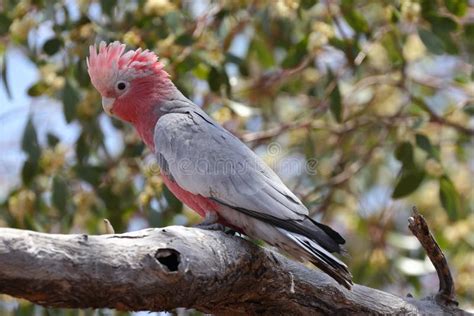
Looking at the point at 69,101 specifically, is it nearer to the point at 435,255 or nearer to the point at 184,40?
the point at 184,40

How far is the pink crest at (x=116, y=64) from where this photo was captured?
14.3 ft

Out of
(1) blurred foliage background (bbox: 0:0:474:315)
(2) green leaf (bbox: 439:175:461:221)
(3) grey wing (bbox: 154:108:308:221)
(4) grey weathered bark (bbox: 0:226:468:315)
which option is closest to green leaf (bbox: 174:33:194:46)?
(1) blurred foliage background (bbox: 0:0:474:315)

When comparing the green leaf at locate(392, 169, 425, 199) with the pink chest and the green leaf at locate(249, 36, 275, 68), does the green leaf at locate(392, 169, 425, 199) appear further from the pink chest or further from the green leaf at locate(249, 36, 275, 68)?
the pink chest

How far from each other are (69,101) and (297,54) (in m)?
1.52

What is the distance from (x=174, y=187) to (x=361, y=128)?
8.37 feet

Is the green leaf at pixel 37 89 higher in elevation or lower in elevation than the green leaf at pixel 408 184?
higher

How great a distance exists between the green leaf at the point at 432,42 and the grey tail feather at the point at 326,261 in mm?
2142

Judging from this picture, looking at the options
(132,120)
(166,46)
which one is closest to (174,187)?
(132,120)

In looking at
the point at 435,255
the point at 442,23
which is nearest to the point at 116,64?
the point at 435,255

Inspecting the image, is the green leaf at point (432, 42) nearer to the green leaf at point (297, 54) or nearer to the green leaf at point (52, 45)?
the green leaf at point (297, 54)

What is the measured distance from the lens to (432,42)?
524 cm

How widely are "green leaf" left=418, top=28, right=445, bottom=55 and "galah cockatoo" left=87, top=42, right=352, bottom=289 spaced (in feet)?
5.46

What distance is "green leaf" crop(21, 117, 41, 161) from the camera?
5.31m

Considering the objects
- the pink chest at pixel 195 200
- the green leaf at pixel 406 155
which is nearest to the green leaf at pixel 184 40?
the pink chest at pixel 195 200
